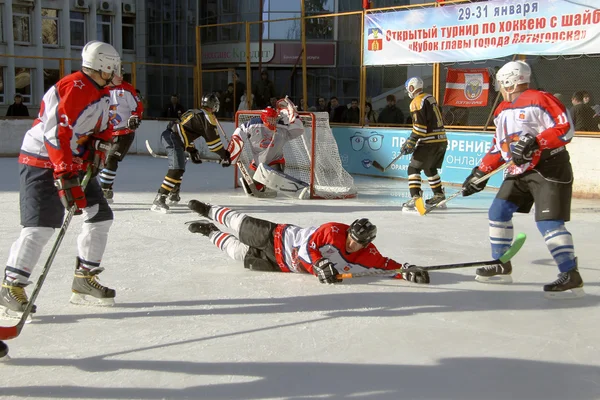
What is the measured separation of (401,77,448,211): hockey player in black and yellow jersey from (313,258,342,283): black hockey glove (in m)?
3.19

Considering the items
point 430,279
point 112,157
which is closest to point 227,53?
point 112,157

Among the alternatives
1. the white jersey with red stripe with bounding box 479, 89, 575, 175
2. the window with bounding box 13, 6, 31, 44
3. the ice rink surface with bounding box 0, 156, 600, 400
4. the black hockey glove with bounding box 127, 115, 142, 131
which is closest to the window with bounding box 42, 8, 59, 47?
the window with bounding box 13, 6, 31, 44

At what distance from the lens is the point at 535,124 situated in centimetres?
374

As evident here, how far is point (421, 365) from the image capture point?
2.70 metres

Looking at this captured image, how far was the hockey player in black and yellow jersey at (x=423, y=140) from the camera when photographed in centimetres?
668

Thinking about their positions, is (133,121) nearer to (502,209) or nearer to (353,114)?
(502,209)

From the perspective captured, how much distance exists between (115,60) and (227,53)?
16528 millimetres

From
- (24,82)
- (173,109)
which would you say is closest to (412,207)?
(173,109)

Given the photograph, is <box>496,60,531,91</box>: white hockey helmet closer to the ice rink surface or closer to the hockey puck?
the ice rink surface

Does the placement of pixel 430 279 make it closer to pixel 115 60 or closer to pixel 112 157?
pixel 115 60

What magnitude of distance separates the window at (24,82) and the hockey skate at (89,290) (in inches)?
692

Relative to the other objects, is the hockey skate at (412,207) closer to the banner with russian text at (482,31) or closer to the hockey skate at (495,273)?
the hockey skate at (495,273)

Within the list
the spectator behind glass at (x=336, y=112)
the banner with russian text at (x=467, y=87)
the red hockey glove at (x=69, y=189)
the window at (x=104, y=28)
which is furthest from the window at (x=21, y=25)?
Result: the red hockey glove at (x=69, y=189)

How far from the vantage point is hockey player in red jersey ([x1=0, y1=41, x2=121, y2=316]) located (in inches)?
121
